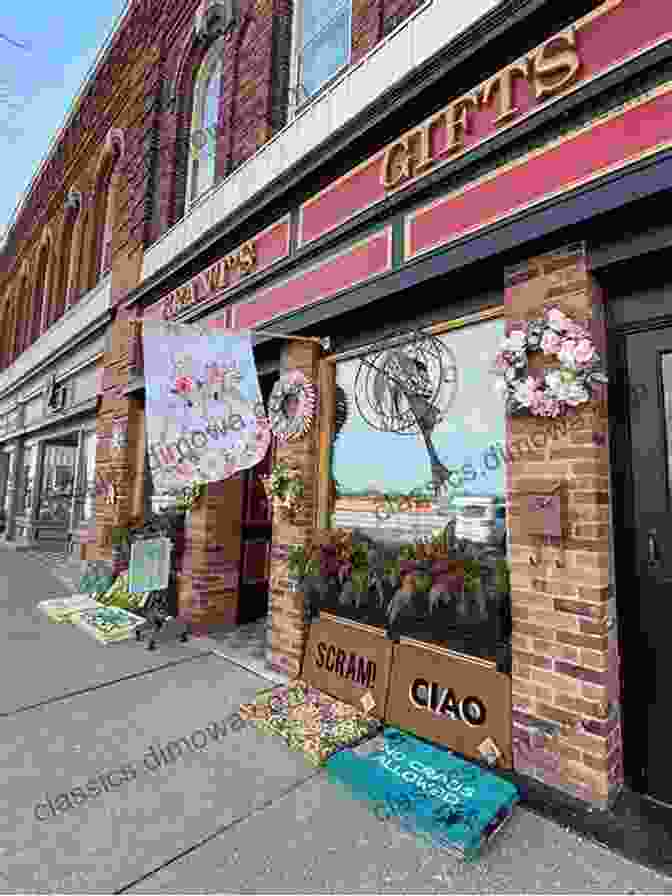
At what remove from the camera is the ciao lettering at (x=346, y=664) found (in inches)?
131

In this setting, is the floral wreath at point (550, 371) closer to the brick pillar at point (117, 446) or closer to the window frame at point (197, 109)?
the brick pillar at point (117, 446)

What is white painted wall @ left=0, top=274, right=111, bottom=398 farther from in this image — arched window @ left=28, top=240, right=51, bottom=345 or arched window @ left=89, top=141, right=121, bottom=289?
arched window @ left=28, top=240, right=51, bottom=345

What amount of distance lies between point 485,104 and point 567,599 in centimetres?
308

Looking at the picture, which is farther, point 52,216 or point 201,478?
point 52,216

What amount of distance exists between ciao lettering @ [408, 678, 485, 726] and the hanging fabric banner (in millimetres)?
2026

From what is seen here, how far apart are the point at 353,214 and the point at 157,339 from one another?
6.26 feet

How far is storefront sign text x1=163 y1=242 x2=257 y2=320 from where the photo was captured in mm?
5051

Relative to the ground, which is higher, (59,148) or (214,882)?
(59,148)

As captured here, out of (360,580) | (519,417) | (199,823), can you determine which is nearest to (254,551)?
(360,580)

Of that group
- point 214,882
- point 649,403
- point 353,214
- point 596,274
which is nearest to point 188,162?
point 353,214

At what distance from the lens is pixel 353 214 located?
386cm

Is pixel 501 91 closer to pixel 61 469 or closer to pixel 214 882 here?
pixel 214 882

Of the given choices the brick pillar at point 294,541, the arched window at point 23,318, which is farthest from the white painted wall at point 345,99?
the arched window at point 23,318

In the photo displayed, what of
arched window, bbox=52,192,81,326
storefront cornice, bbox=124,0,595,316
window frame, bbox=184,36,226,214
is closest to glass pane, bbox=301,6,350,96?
storefront cornice, bbox=124,0,595,316
